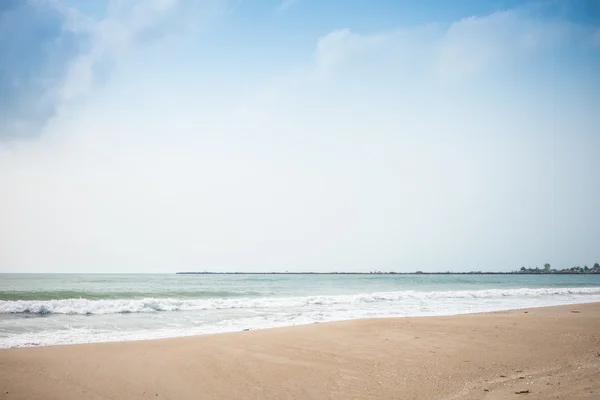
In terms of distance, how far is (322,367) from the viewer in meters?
6.79

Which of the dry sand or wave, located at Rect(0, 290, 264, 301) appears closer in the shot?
the dry sand

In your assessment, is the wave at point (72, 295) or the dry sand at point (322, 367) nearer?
the dry sand at point (322, 367)

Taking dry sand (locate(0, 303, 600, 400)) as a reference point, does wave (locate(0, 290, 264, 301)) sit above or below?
below

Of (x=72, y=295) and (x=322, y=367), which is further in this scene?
(x=72, y=295)

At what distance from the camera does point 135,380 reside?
19.9 feet

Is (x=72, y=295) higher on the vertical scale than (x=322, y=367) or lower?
lower

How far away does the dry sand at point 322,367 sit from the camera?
17.9 feet

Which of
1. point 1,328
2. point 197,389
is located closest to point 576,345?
point 197,389

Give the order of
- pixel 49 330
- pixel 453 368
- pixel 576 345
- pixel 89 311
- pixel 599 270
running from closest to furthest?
pixel 453 368 < pixel 576 345 < pixel 49 330 < pixel 89 311 < pixel 599 270

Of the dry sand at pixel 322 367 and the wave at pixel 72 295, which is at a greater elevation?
the dry sand at pixel 322 367

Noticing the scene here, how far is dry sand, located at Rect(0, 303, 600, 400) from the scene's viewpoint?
5461mm

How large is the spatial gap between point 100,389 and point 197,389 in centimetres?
155

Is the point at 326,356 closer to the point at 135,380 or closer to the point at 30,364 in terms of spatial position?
Answer: the point at 135,380

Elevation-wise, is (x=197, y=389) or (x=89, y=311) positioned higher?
(x=197, y=389)
